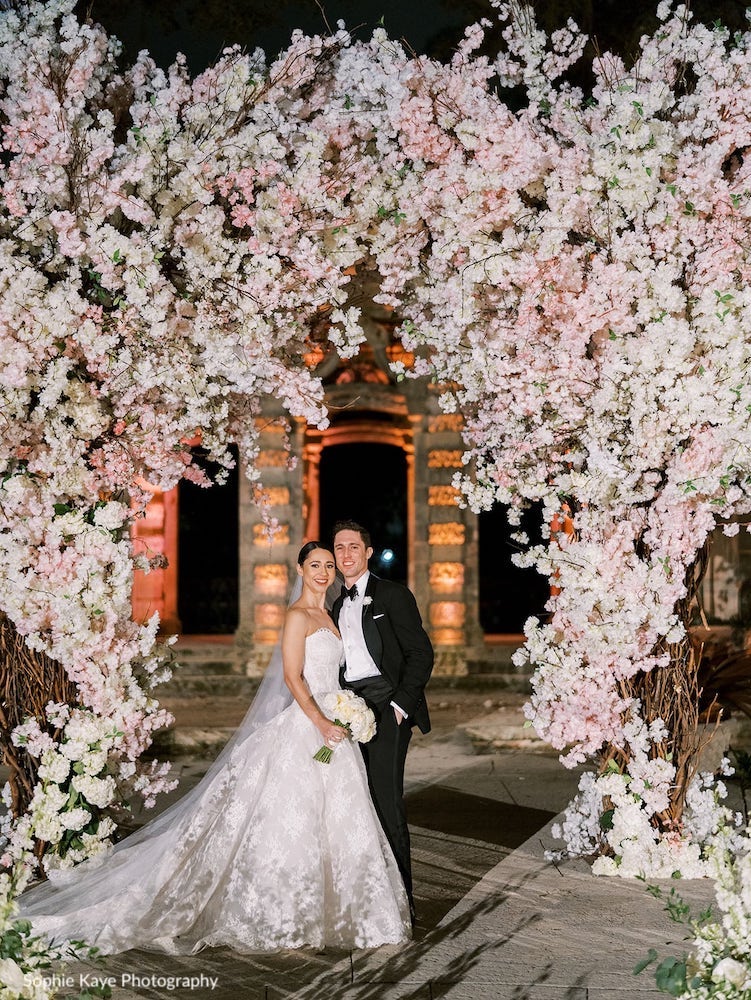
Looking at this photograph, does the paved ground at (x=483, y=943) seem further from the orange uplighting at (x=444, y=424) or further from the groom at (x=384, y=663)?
the orange uplighting at (x=444, y=424)

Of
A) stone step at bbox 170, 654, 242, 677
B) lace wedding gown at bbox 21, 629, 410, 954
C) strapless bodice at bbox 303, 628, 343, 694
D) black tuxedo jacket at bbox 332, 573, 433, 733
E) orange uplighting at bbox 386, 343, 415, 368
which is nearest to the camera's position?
lace wedding gown at bbox 21, 629, 410, 954


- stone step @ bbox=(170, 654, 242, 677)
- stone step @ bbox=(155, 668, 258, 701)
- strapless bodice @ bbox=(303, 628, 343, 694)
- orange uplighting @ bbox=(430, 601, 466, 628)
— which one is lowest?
stone step @ bbox=(155, 668, 258, 701)

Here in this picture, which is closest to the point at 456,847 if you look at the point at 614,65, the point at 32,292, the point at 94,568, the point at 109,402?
the point at 94,568

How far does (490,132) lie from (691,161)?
1.13 m

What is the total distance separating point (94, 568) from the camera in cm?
571

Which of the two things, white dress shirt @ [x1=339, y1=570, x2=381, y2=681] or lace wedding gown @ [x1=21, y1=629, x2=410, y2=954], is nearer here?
lace wedding gown @ [x1=21, y1=629, x2=410, y2=954]

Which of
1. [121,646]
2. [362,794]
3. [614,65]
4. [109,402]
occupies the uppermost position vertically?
[614,65]

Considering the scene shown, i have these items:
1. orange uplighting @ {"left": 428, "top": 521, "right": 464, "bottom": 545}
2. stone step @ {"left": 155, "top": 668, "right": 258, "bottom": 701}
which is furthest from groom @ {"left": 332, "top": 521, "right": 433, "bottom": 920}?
orange uplighting @ {"left": 428, "top": 521, "right": 464, "bottom": 545}

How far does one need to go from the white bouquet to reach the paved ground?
913mm

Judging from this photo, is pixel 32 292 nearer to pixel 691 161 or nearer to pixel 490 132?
pixel 490 132

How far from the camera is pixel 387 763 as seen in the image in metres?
5.16

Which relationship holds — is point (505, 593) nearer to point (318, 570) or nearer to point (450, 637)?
point (450, 637)

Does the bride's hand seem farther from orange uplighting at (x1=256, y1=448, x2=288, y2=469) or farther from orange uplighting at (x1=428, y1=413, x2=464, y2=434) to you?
orange uplighting at (x1=428, y1=413, x2=464, y2=434)

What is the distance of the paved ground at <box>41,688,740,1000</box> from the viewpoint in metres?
4.09
